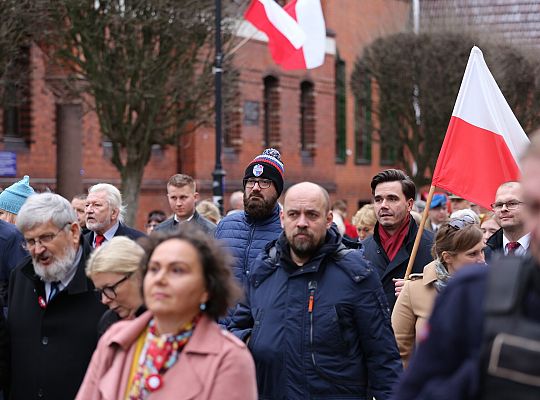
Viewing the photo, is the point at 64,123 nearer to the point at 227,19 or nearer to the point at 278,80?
the point at 227,19

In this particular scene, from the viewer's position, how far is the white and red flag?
756 inches

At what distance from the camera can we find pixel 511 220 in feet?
28.0

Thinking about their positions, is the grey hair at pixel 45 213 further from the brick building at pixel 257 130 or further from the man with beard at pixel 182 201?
the brick building at pixel 257 130

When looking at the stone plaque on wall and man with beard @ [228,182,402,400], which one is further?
the stone plaque on wall

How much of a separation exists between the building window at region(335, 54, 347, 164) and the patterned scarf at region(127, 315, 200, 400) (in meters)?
36.0

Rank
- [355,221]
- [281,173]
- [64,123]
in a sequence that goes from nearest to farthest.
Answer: [281,173] < [355,221] < [64,123]

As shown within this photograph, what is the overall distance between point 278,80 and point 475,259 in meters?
29.2

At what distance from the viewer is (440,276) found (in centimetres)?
677

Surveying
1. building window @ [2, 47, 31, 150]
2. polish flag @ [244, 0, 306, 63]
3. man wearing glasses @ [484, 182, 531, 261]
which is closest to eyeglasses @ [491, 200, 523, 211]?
man wearing glasses @ [484, 182, 531, 261]

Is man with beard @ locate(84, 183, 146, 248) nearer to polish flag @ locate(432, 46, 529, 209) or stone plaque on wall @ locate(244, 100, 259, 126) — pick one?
polish flag @ locate(432, 46, 529, 209)

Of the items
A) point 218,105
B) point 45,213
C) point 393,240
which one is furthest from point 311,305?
point 218,105

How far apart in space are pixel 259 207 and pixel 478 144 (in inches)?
84.2

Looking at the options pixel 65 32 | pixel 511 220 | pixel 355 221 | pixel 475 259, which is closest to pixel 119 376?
pixel 475 259

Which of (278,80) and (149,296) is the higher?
(278,80)
